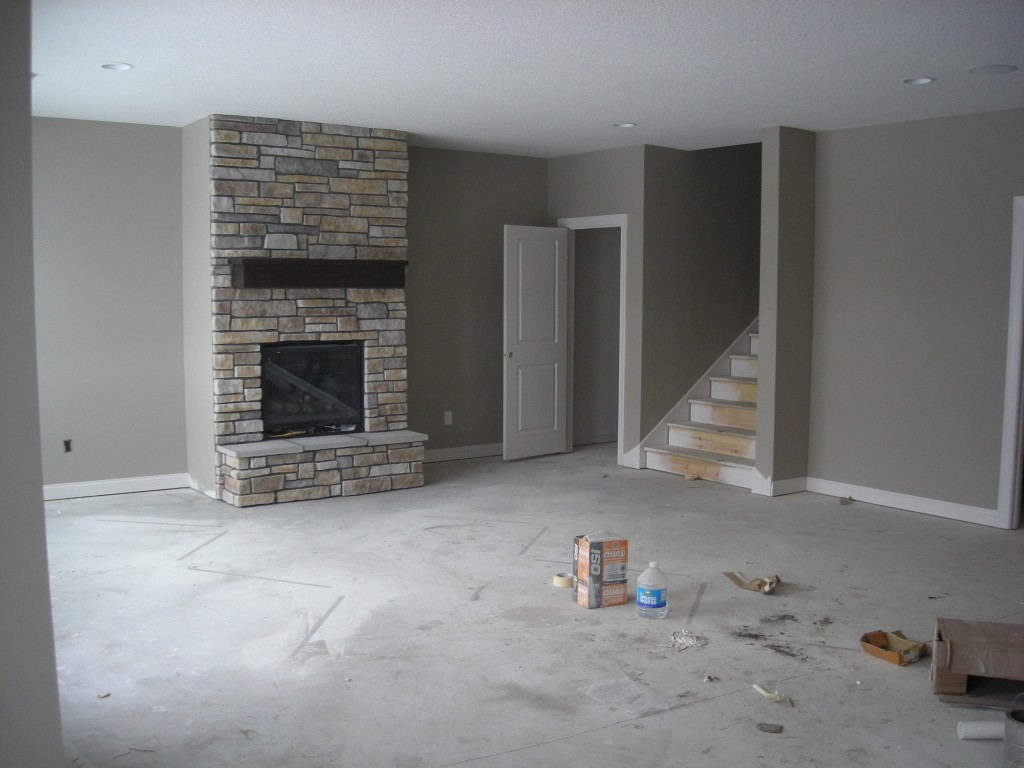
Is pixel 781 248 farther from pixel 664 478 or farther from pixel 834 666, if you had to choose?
pixel 834 666

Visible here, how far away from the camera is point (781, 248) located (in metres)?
6.42

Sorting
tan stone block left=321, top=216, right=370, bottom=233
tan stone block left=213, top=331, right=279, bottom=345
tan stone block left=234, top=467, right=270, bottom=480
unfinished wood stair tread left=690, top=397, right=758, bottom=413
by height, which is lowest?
tan stone block left=234, top=467, right=270, bottom=480

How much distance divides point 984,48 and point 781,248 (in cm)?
231

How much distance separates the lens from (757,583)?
4.53 meters

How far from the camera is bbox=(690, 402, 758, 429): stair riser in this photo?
7.23 m

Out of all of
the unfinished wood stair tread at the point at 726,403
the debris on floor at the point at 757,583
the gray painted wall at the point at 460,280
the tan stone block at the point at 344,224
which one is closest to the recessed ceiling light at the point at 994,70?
the debris on floor at the point at 757,583

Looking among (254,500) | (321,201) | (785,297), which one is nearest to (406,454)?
(254,500)

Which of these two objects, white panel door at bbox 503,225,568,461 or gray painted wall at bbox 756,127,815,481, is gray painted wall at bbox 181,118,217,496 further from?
gray painted wall at bbox 756,127,815,481

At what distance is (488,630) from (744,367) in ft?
14.5

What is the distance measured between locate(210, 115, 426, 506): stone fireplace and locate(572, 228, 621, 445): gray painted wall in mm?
2091

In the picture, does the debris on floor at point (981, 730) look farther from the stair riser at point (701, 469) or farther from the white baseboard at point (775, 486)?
the stair riser at point (701, 469)

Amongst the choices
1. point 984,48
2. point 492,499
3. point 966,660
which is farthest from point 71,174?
point 966,660

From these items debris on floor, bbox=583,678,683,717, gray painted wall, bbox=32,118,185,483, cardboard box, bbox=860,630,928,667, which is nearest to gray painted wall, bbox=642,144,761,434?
gray painted wall, bbox=32,118,185,483

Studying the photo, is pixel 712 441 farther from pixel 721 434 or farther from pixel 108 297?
pixel 108 297
